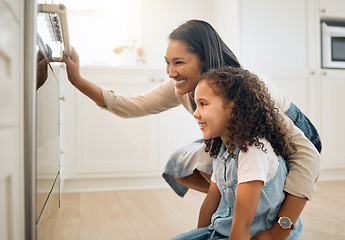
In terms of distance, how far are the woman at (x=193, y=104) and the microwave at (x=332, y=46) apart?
1.79 meters

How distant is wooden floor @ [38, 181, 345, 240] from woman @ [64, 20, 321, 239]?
0.76ft

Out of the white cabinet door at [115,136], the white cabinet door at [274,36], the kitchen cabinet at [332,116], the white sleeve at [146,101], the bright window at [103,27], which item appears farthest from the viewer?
the bright window at [103,27]

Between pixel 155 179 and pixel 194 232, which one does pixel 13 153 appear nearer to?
pixel 194 232

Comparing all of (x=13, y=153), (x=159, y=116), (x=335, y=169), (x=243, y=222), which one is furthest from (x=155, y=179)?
(x=13, y=153)

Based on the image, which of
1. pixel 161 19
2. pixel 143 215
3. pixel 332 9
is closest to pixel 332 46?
pixel 332 9

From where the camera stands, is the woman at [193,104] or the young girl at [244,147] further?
the woman at [193,104]

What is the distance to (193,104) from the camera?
1.38 metres

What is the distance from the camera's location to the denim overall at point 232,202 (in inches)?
40.7

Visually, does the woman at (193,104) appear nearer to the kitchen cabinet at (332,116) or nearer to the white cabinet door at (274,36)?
the white cabinet door at (274,36)

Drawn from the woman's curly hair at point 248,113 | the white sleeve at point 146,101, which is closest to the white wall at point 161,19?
the white sleeve at point 146,101

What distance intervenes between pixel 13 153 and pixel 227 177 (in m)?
0.69

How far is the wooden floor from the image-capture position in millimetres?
1485

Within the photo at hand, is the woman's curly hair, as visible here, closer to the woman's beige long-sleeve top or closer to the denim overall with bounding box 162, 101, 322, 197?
the woman's beige long-sleeve top

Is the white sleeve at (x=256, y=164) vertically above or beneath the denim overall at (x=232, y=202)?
above
